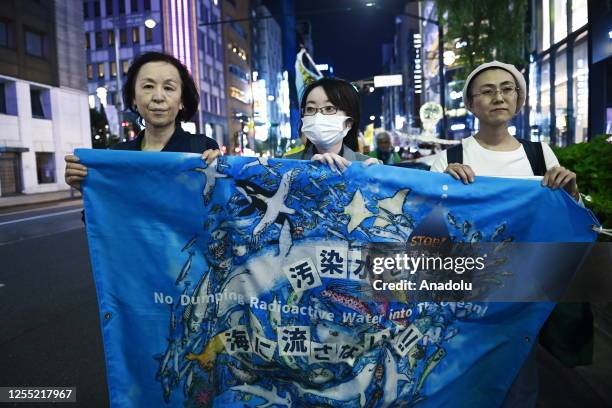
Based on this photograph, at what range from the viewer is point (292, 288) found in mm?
2502

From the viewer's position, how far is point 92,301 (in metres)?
6.16

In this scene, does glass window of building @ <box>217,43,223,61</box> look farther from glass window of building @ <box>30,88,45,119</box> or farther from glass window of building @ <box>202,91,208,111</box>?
glass window of building @ <box>30,88,45,119</box>

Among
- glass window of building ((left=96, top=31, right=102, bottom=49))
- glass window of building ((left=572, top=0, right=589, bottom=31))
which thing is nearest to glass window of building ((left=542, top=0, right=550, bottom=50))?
glass window of building ((left=572, top=0, right=589, bottom=31))

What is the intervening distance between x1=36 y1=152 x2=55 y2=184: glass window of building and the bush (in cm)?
3604

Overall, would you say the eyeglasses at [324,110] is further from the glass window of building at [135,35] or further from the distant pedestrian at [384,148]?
the glass window of building at [135,35]

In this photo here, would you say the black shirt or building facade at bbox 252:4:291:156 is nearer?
the black shirt

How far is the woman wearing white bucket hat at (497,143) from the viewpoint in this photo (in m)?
2.81

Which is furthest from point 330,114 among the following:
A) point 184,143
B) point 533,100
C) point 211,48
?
point 211,48

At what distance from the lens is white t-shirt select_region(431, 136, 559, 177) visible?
2801 mm

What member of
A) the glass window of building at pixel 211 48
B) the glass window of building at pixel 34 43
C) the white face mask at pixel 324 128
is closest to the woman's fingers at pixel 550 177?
the white face mask at pixel 324 128

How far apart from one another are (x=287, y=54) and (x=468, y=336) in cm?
11576

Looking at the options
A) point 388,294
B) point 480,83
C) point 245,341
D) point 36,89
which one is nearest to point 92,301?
point 245,341

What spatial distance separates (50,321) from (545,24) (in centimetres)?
2144

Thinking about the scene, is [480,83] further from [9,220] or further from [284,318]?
[9,220]
